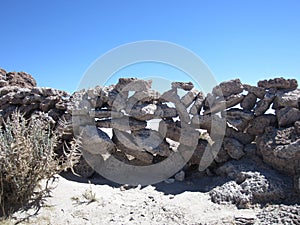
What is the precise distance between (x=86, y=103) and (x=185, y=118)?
192cm

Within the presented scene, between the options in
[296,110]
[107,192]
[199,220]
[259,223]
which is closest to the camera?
[259,223]

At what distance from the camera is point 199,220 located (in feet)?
12.2

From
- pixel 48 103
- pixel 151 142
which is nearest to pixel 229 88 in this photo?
pixel 151 142

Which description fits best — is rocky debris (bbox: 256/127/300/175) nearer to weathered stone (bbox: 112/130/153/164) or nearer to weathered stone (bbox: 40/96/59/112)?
weathered stone (bbox: 112/130/153/164)

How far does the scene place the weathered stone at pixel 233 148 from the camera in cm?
511

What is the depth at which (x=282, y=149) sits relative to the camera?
15.0 feet

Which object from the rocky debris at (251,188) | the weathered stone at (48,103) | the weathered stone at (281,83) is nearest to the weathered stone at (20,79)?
the weathered stone at (48,103)

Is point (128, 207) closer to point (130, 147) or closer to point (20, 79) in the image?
point (130, 147)

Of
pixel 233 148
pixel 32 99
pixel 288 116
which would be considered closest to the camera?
pixel 288 116

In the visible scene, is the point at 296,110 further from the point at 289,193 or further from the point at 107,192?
the point at 107,192

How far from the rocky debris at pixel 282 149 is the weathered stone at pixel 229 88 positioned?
1.00m

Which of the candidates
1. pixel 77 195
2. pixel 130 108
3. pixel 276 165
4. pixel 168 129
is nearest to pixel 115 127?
pixel 130 108

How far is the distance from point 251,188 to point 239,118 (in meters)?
1.50

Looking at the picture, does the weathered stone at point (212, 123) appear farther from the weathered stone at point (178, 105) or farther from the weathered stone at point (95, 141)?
the weathered stone at point (95, 141)
